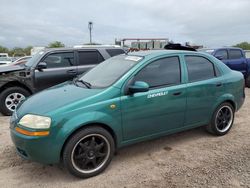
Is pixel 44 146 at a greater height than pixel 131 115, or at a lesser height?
lesser

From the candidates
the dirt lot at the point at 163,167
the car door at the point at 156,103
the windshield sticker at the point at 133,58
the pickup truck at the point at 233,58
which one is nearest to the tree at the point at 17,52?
the pickup truck at the point at 233,58

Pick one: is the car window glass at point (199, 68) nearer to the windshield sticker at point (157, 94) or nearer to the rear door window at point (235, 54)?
the windshield sticker at point (157, 94)

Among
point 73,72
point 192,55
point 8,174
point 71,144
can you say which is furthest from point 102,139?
point 73,72

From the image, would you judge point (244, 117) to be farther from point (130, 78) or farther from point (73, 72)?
point (73, 72)

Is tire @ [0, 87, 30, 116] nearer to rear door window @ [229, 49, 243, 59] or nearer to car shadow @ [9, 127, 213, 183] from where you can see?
car shadow @ [9, 127, 213, 183]

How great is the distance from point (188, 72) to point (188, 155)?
130 centimetres

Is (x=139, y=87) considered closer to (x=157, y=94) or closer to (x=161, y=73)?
(x=157, y=94)

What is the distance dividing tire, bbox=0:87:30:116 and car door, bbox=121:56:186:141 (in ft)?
12.6

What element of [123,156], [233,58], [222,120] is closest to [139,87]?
[123,156]

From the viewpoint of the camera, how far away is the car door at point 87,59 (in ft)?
22.8

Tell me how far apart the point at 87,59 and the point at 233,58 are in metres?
6.62

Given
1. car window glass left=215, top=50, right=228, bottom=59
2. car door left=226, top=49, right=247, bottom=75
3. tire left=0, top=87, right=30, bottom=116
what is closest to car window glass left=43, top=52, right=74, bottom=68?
tire left=0, top=87, right=30, bottom=116

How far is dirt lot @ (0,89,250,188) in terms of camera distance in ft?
10.5

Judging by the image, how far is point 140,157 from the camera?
387cm
